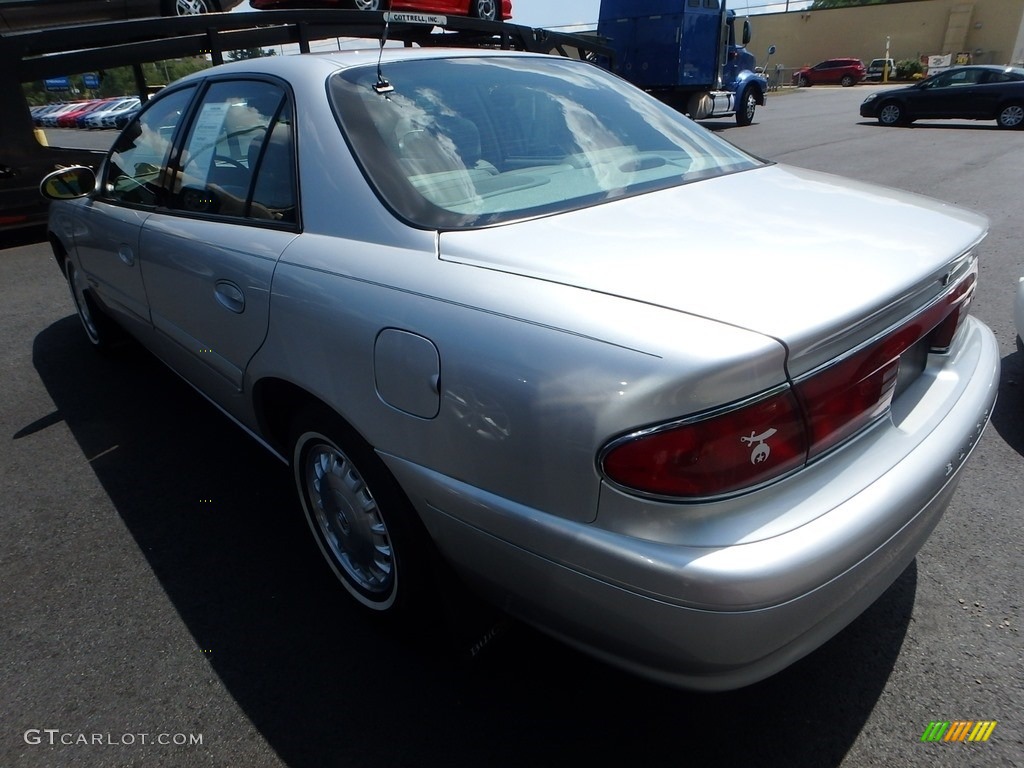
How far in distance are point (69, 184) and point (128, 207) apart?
2.27 ft

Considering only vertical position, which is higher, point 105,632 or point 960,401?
point 960,401

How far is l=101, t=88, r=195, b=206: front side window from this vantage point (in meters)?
3.03

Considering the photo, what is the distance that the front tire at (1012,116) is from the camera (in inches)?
649

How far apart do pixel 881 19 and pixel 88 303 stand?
58.0 metres

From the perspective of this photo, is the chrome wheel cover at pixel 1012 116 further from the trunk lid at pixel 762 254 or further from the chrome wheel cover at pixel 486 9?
the trunk lid at pixel 762 254

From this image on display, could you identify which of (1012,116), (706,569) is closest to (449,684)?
(706,569)

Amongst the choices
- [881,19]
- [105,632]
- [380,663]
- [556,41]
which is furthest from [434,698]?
[881,19]

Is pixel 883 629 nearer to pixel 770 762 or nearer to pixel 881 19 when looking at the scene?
pixel 770 762

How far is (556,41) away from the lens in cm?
1115

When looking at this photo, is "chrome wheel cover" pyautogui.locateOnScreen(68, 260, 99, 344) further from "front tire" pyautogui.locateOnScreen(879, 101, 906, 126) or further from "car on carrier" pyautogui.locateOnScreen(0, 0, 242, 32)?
"front tire" pyautogui.locateOnScreen(879, 101, 906, 126)

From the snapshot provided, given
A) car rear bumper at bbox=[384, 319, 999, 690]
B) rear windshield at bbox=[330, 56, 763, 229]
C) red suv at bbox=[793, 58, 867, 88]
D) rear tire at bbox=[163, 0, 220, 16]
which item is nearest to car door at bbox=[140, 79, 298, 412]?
rear windshield at bbox=[330, 56, 763, 229]

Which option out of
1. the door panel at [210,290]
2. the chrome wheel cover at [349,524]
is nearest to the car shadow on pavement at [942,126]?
the door panel at [210,290]

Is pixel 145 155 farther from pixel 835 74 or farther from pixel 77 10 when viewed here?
Result: pixel 835 74

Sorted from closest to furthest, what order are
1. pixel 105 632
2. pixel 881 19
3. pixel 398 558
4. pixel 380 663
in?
1. pixel 398 558
2. pixel 380 663
3. pixel 105 632
4. pixel 881 19
